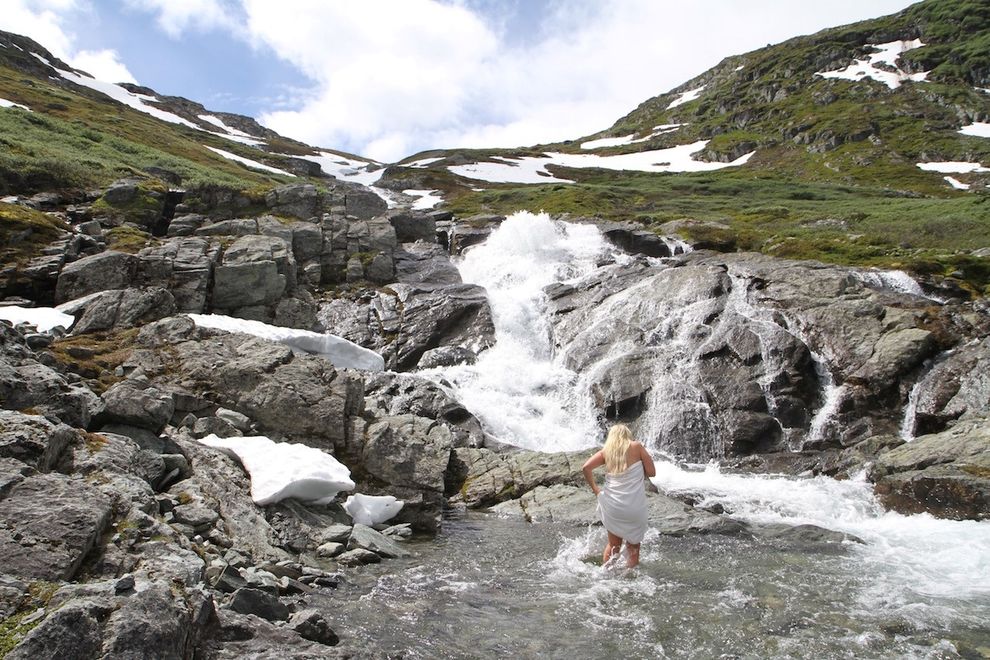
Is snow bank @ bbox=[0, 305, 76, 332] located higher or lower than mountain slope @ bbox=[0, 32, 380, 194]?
lower

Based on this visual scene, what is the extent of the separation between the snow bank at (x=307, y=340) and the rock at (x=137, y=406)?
8.82m

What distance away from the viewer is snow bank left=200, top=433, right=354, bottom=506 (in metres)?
12.2

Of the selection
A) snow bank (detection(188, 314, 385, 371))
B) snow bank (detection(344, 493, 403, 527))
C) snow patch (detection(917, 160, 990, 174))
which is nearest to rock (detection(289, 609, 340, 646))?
A: snow bank (detection(344, 493, 403, 527))

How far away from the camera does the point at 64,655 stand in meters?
4.50

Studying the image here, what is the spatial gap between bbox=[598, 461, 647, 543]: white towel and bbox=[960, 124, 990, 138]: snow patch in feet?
427

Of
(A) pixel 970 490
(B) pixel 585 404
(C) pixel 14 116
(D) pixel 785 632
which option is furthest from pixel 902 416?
(C) pixel 14 116

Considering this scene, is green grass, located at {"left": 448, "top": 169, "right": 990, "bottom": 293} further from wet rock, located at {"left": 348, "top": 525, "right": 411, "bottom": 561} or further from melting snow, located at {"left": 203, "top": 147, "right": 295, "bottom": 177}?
melting snow, located at {"left": 203, "top": 147, "right": 295, "bottom": 177}

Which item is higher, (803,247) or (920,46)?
(920,46)

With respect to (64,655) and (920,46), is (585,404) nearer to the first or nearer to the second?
(64,655)

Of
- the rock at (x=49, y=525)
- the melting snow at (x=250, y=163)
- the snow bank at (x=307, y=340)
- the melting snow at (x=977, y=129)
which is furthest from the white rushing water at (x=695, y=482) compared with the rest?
the melting snow at (x=977, y=129)

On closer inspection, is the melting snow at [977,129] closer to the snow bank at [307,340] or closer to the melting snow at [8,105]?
the snow bank at [307,340]

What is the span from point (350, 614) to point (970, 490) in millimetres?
16420

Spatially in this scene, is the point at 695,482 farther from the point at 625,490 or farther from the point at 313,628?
the point at 313,628

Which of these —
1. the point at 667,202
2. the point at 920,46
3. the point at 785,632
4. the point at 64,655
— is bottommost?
the point at 785,632
